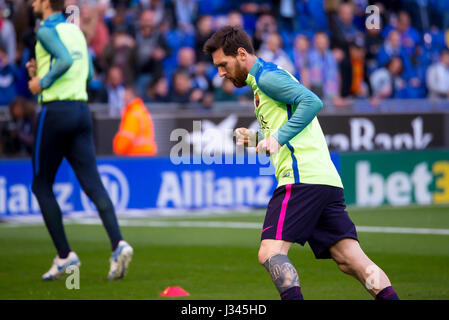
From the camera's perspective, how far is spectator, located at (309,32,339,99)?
1831cm

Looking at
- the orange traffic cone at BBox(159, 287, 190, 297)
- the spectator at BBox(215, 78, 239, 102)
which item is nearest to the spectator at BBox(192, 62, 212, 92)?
the spectator at BBox(215, 78, 239, 102)

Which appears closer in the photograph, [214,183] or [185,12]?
[214,183]

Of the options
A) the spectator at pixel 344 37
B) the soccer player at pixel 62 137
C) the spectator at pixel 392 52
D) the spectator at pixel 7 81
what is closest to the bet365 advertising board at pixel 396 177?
the spectator at pixel 344 37

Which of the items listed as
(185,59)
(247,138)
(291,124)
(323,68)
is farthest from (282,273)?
(323,68)

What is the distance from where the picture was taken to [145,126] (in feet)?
50.5

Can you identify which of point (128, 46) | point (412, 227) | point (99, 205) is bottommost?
point (412, 227)

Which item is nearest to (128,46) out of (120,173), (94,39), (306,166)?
(94,39)

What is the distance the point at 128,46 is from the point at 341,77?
4645 millimetres

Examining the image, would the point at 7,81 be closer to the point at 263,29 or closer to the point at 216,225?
the point at 216,225

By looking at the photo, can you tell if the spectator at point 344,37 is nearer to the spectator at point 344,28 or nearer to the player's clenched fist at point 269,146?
the spectator at point 344,28

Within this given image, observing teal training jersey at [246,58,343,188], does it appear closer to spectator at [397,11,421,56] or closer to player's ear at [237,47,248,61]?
player's ear at [237,47,248,61]

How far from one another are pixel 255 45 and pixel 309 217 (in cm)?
1317

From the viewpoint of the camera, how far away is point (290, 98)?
239 inches

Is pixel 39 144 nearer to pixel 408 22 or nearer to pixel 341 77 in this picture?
pixel 341 77
